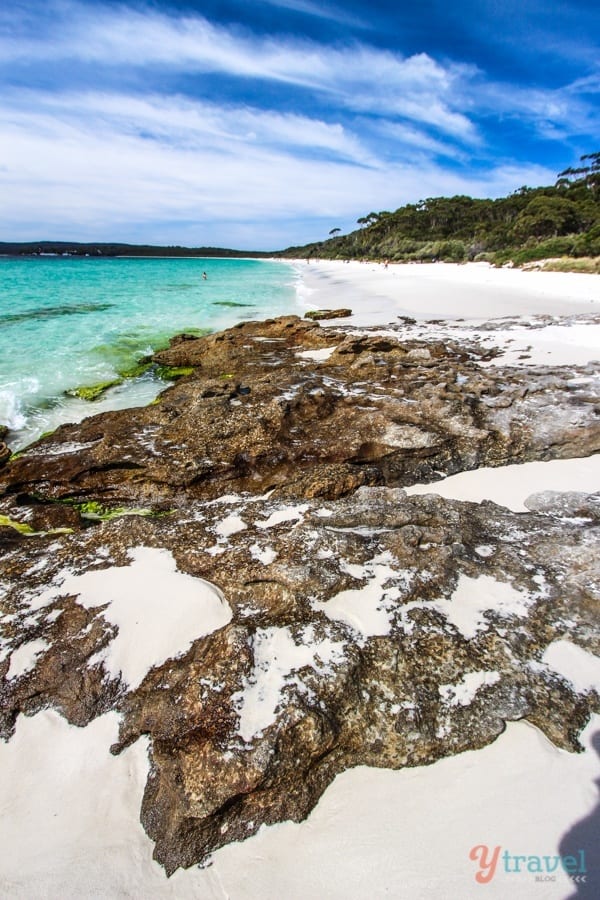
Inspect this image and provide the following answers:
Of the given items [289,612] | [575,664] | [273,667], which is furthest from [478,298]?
[273,667]

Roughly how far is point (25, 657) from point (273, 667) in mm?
1944

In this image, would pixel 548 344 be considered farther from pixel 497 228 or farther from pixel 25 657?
pixel 497 228

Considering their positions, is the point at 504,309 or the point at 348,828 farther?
the point at 504,309

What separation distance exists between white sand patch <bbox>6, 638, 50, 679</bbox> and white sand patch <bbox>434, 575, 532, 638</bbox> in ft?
9.81

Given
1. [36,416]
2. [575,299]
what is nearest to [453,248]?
[575,299]

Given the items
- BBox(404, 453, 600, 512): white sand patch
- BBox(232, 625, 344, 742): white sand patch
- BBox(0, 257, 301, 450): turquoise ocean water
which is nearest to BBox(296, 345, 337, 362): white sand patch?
BBox(0, 257, 301, 450): turquoise ocean water

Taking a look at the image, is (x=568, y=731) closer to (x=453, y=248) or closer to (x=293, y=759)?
(x=293, y=759)

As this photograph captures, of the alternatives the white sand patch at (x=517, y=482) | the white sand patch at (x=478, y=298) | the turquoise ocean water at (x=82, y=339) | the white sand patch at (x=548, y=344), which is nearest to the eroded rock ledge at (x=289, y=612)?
the white sand patch at (x=517, y=482)

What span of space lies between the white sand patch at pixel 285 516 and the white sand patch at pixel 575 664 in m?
2.39

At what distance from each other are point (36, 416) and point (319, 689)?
10.4 meters

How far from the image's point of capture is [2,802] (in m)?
2.61

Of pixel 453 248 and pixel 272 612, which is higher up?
pixel 453 248

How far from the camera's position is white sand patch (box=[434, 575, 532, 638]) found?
331 cm

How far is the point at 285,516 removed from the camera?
15.2ft
